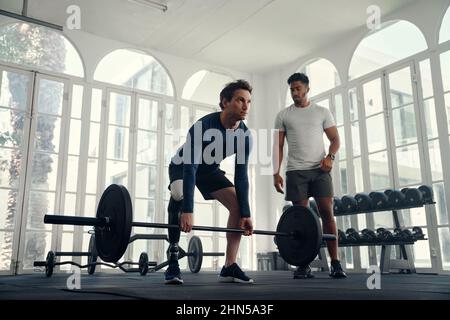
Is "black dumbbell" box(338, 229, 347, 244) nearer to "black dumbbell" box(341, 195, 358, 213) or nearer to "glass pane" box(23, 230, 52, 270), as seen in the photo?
"black dumbbell" box(341, 195, 358, 213)

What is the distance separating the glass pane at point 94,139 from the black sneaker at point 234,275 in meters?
3.03

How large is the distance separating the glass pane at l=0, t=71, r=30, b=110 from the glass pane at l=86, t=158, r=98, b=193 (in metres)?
0.84

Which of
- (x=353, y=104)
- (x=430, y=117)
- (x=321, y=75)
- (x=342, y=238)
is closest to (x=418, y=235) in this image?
(x=342, y=238)

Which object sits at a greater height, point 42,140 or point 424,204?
point 42,140

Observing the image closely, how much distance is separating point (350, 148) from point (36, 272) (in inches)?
133

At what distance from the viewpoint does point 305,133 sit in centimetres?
255

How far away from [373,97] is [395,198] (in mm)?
1307

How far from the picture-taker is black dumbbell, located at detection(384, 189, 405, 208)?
143 inches

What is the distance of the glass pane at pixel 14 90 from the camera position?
4242mm

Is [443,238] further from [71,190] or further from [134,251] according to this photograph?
[71,190]

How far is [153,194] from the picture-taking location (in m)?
4.90

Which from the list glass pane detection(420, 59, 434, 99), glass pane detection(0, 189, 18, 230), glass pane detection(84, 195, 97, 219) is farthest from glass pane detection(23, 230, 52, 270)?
glass pane detection(420, 59, 434, 99)
